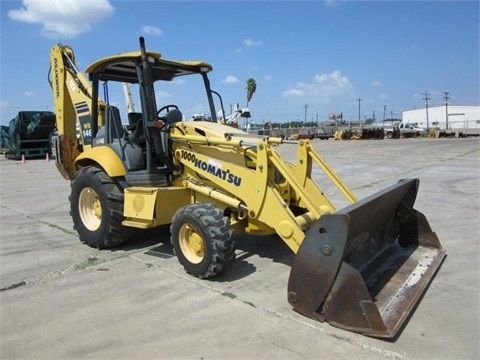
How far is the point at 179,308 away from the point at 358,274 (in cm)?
166

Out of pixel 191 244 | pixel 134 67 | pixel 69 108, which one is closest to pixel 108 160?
pixel 134 67

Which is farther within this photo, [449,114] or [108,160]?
[449,114]

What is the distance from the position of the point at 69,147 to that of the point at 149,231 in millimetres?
1898

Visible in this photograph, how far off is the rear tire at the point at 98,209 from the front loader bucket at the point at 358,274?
2.84 m

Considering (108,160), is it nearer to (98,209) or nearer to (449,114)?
(98,209)

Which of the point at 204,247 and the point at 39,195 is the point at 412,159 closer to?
the point at 39,195

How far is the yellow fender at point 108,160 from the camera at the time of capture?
18.4 ft

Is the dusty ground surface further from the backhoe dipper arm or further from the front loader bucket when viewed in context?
the backhoe dipper arm

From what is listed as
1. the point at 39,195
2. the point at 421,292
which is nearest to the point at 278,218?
the point at 421,292

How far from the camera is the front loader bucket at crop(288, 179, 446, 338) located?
3.35 m

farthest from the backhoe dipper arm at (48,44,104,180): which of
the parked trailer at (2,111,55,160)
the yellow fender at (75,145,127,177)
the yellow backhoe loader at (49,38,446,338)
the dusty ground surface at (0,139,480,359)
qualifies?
the parked trailer at (2,111,55,160)

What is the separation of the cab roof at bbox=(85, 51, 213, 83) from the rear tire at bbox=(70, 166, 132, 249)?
4.64 feet

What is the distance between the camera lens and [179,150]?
540cm

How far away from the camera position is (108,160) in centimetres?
569
